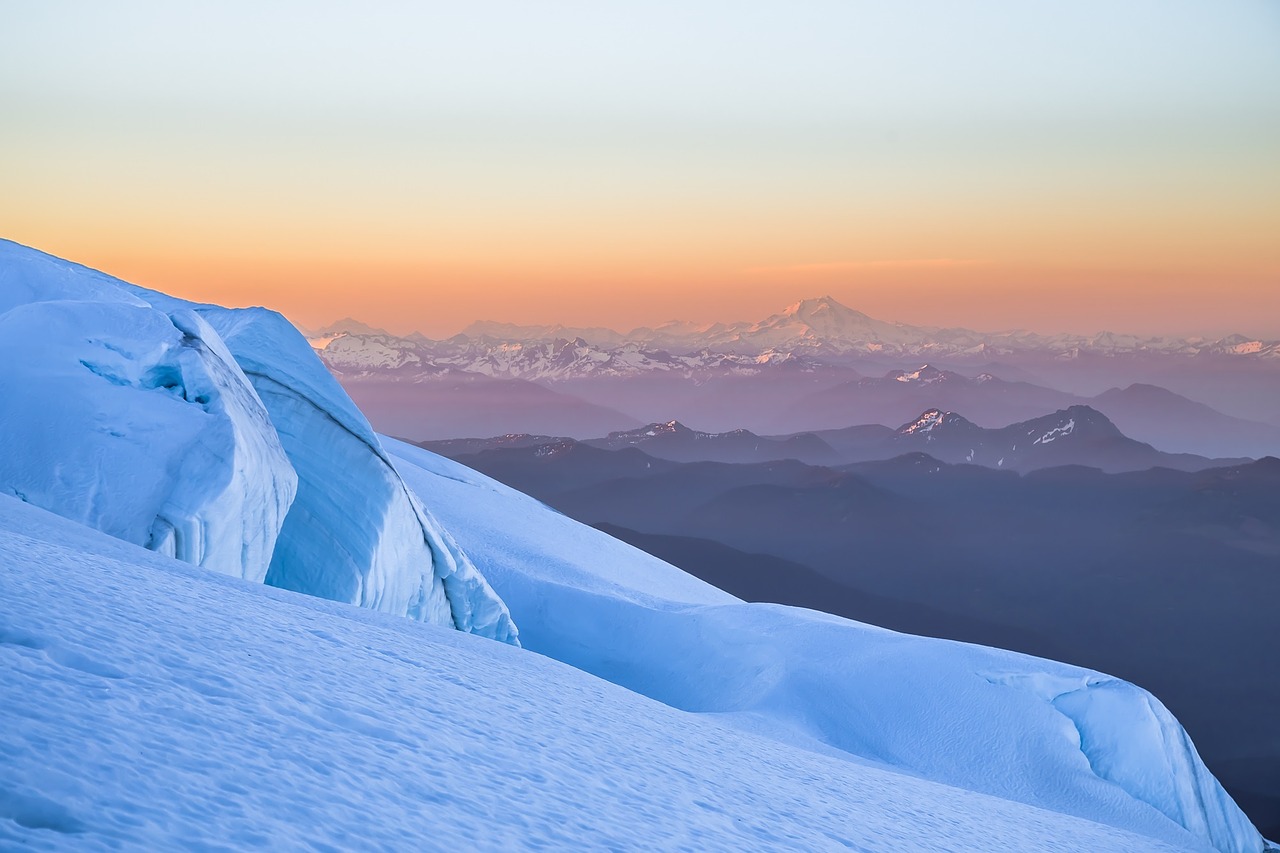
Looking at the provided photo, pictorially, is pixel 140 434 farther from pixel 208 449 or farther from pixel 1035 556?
pixel 1035 556

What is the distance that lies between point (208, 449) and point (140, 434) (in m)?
0.58

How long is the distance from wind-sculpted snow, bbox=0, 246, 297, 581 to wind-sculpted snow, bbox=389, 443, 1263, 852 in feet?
17.4

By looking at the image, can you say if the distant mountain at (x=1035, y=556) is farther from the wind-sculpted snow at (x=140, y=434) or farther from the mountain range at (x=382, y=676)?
the wind-sculpted snow at (x=140, y=434)

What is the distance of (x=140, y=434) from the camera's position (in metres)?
8.56

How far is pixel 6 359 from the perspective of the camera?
872 centimetres

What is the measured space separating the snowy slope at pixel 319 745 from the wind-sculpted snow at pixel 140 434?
1467 millimetres

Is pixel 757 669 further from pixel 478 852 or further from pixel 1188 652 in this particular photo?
pixel 1188 652

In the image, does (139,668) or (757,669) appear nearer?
(139,668)

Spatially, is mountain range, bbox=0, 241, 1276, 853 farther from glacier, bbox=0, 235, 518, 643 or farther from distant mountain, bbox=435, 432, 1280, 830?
distant mountain, bbox=435, 432, 1280, 830

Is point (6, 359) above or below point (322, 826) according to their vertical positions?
above

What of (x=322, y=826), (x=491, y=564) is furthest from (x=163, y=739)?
(x=491, y=564)

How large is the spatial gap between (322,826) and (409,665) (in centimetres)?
247

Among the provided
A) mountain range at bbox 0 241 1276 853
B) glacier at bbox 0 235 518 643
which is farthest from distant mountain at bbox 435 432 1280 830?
glacier at bbox 0 235 518 643

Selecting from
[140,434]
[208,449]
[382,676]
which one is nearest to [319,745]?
[382,676]
